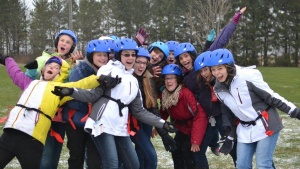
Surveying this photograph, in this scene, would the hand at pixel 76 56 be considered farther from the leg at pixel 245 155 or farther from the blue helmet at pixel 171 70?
the leg at pixel 245 155

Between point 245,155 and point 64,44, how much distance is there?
9.93ft

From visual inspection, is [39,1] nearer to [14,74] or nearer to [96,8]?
[96,8]

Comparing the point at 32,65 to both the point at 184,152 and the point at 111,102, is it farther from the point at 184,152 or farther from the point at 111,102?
the point at 184,152

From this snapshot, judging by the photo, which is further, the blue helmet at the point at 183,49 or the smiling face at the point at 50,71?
the blue helmet at the point at 183,49

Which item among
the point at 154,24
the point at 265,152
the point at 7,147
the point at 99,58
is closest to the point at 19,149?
the point at 7,147

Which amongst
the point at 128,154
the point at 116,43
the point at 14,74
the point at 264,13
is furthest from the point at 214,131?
the point at 264,13

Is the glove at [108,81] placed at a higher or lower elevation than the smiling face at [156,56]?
lower

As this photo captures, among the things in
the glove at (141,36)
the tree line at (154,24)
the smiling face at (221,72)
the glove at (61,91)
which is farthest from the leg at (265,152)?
the tree line at (154,24)

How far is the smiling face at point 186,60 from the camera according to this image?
6352 mm

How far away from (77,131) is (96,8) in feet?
207

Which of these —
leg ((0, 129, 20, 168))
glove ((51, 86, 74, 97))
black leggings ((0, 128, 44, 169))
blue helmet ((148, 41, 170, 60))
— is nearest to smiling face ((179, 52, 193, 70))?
blue helmet ((148, 41, 170, 60))

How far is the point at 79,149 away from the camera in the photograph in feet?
17.7

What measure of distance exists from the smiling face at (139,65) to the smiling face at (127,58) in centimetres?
34

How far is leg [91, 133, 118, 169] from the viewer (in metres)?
5.16
